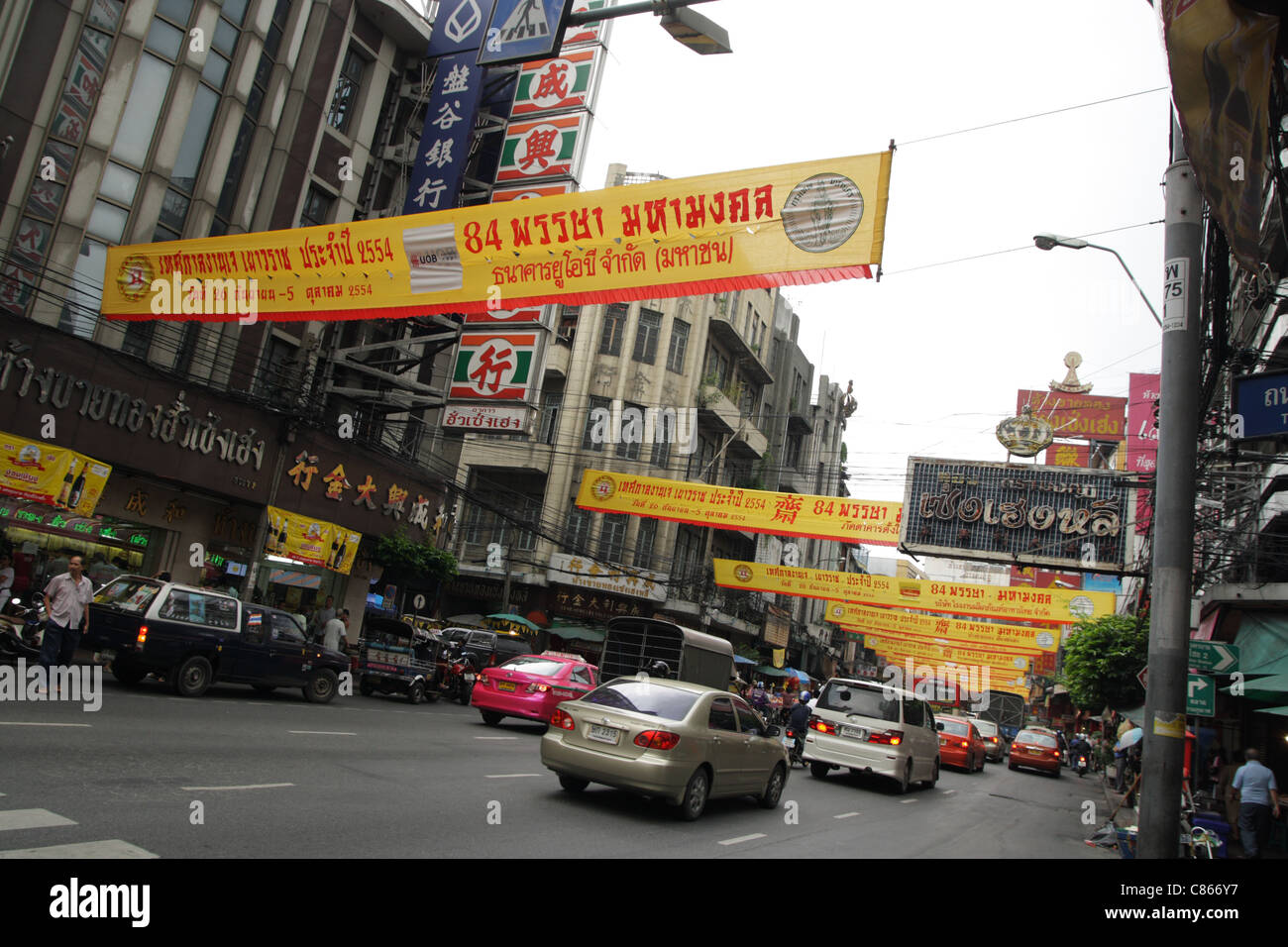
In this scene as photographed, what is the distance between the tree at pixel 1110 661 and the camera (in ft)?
83.3

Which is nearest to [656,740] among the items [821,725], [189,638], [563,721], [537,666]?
[563,721]

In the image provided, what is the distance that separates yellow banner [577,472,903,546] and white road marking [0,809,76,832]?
19121mm

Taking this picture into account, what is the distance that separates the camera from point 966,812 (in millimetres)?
15742

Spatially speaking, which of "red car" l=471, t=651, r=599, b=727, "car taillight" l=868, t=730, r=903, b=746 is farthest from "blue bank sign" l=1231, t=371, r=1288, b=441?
"red car" l=471, t=651, r=599, b=727

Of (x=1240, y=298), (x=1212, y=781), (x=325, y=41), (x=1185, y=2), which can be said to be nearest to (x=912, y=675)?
(x=1212, y=781)

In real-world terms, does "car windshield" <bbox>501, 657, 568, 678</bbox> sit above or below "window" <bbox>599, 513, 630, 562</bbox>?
below

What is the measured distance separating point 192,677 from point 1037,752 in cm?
2819

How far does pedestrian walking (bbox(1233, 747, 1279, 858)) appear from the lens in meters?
14.0

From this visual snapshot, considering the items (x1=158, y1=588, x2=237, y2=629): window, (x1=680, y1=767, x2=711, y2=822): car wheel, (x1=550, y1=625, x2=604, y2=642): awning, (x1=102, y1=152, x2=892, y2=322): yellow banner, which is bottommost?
(x1=680, y1=767, x2=711, y2=822): car wheel

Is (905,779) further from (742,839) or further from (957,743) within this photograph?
(957,743)

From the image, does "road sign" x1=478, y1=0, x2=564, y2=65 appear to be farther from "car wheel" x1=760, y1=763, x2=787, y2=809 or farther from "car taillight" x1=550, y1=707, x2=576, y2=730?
"car wheel" x1=760, y1=763, x2=787, y2=809

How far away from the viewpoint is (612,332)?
Answer: 4131cm

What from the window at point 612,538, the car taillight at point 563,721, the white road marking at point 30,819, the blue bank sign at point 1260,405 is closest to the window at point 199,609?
the car taillight at point 563,721

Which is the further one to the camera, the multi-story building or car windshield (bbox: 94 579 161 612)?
the multi-story building
